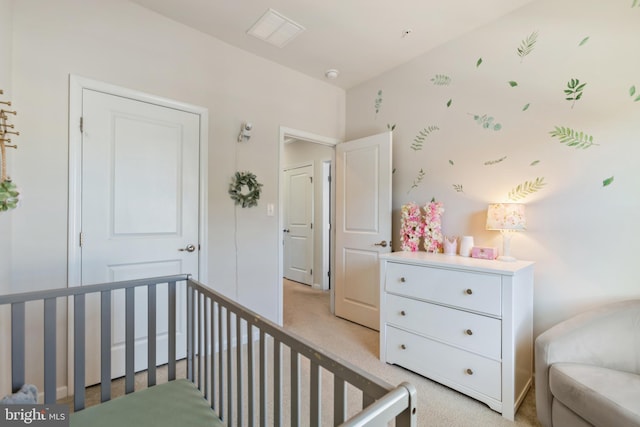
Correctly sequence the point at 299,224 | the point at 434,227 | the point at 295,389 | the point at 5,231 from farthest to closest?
the point at 299,224 < the point at 434,227 < the point at 5,231 < the point at 295,389

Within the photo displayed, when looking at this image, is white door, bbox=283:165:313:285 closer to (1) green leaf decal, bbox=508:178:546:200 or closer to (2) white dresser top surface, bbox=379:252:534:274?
(2) white dresser top surface, bbox=379:252:534:274

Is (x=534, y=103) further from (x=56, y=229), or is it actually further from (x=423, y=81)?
(x=56, y=229)

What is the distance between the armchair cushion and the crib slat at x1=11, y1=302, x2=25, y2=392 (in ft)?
7.72

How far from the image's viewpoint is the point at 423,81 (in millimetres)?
2721

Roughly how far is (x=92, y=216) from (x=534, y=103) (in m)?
3.16

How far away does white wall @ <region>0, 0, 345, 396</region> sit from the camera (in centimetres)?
171

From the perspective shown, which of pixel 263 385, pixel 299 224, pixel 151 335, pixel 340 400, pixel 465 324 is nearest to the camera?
pixel 340 400

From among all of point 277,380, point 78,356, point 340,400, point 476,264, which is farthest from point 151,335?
point 476,264

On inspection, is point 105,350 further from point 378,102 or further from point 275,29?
point 378,102

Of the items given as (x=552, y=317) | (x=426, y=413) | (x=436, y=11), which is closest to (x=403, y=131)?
(x=436, y=11)

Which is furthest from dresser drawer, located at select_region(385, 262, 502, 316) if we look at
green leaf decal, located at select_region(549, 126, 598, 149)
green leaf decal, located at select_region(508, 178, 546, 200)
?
green leaf decal, located at select_region(549, 126, 598, 149)

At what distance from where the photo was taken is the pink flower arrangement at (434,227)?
2512 millimetres

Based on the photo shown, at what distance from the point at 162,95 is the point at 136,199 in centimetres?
82

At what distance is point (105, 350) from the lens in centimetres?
135
